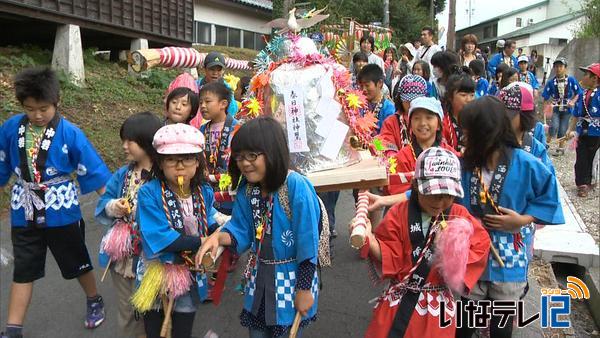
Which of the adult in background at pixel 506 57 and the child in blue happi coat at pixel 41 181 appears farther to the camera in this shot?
the adult in background at pixel 506 57

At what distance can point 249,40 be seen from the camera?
939 inches

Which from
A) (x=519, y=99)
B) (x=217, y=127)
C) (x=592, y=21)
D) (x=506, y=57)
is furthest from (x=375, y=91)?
(x=592, y=21)

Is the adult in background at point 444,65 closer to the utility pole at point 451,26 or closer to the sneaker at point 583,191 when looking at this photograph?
the sneaker at point 583,191

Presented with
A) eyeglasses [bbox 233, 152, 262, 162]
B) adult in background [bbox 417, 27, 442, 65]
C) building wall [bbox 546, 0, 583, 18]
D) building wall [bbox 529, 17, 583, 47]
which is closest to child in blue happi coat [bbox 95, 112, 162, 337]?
eyeglasses [bbox 233, 152, 262, 162]

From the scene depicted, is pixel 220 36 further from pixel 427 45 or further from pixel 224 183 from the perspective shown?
pixel 224 183

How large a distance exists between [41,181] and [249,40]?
21.1 metres

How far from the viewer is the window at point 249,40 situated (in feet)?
77.2

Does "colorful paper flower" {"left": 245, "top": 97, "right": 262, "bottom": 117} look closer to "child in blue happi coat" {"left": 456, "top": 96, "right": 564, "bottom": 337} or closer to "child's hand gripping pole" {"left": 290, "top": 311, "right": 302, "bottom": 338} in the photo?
"child in blue happi coat" {"left": 456, "top": 96, "right": 564, "bottom": 337}

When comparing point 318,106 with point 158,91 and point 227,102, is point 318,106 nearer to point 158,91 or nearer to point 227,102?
point 227,102

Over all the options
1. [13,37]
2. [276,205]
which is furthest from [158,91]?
[276,205]

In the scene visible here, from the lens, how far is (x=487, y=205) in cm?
293

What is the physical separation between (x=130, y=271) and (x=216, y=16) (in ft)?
64.4

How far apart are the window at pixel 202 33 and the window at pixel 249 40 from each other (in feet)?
9.27

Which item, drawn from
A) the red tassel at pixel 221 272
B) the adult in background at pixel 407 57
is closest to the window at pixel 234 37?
the adult in background at pixel 407 57
